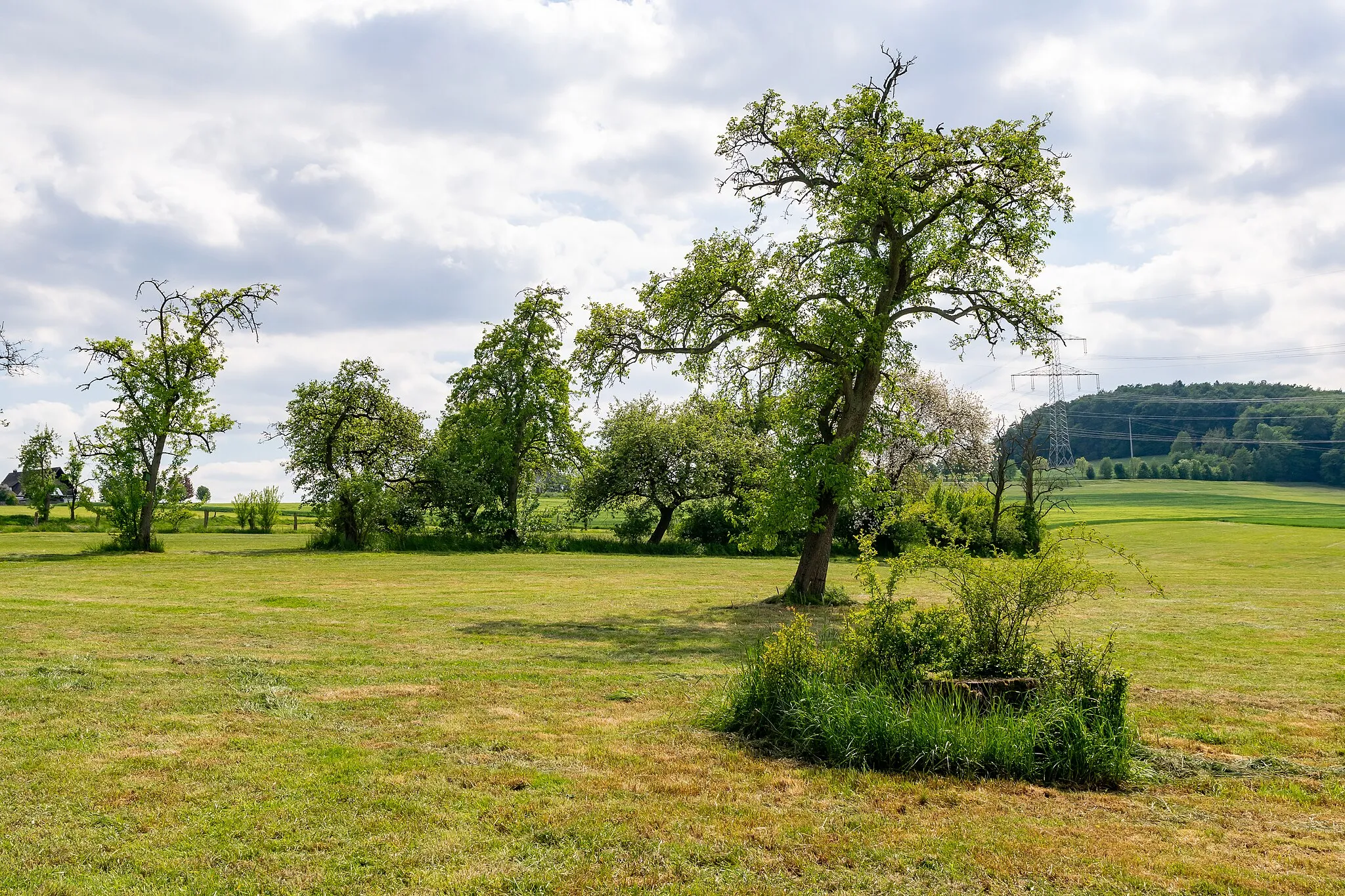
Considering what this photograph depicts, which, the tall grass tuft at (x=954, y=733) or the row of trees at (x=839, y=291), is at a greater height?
the row of trees at (x=839, y=291)

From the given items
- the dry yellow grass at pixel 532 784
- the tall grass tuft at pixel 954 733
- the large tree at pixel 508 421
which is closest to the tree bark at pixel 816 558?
the dry yellow grass at pixel 532 784

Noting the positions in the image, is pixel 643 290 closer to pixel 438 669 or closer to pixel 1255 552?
pixel 438 669

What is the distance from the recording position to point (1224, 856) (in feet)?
17.2

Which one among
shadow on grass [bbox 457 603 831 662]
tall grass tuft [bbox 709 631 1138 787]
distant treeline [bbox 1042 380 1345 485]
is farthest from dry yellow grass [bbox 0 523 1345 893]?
distant treeline [bbox 1042 380 1345 485]

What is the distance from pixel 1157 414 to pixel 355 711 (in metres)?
151

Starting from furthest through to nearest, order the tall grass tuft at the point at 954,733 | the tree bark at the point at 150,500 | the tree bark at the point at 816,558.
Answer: the tree bark at the point at 150,500 → the tree bark at the point at 816,558 → the tall grass tuft at the point at 954,733

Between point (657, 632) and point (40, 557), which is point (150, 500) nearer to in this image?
point (40, 557)

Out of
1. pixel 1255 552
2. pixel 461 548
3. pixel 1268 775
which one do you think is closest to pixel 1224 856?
pixel 1268 775

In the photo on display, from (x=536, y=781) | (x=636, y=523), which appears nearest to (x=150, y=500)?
(x=636, y=523)

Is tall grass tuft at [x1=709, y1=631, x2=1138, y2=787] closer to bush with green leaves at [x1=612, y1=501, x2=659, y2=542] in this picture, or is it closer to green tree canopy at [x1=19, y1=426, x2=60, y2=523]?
bush with green leaves at [x1=612, y1=501, x2=659, y2=542]

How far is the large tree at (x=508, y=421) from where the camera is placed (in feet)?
127

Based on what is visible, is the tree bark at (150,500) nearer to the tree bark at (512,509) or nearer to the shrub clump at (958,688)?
the tree bark at (512,509)

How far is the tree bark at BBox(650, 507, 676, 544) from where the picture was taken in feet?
142

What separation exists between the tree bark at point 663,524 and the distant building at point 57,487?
3706cm
